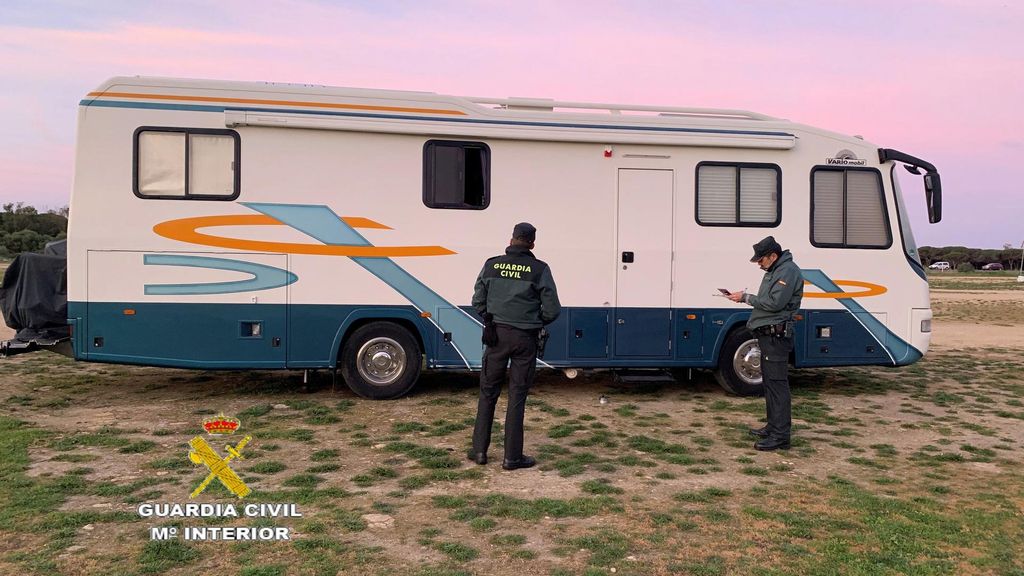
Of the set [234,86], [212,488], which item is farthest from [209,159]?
[212,488]

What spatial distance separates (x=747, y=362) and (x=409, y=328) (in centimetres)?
402

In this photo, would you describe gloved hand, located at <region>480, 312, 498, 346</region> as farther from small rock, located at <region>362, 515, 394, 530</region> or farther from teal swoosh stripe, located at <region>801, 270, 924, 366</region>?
teal swoosh stripe, located at <region>801, 270, 924, 366</region>

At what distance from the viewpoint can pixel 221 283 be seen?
775cm

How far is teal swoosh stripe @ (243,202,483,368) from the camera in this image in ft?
25.9

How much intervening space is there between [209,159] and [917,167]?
26.7 ft

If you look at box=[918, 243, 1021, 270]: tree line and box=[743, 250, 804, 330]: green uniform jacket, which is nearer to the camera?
box=[743, 250, 804, 330]: green uniform jacket

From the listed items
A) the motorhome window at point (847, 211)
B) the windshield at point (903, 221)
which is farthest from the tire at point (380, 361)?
the windshield at point (903, 221)

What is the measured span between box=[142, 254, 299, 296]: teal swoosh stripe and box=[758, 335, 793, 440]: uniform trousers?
16.0 feet

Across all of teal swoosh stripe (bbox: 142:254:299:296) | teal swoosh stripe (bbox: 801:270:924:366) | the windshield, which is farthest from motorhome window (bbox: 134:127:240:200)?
the windshield

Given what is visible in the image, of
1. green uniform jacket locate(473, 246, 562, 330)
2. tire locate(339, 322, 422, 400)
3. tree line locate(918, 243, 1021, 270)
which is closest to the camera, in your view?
green uniform jacket locate(473, 246, 562, 330)

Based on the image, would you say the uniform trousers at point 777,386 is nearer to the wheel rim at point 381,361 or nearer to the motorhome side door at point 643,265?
the motorhome side door at point 643,265

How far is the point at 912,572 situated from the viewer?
398 centimetres

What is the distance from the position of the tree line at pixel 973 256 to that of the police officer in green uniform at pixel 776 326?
96.6 m

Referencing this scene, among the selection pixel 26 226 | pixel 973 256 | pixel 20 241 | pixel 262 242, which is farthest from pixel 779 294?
pixel 973 256
